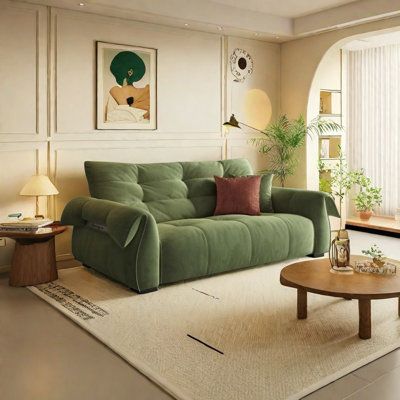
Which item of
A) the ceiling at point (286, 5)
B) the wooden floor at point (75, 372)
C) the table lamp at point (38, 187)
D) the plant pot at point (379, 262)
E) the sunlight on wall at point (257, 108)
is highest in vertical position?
the ceiling at point (286, 5)

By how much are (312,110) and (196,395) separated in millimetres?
4332

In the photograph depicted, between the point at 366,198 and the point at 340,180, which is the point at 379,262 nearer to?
the point at 340,180

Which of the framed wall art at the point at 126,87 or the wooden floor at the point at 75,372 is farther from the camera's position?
the framed wall art at the point at 126,87

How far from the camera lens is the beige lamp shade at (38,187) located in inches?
165

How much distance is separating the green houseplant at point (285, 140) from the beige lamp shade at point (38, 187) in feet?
8.55

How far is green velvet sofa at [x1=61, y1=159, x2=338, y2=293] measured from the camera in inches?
147

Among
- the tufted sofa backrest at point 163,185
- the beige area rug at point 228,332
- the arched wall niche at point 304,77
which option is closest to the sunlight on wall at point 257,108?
the arched wall niche at point 304,77

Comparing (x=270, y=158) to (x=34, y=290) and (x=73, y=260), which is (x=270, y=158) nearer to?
(x=73, y=260)

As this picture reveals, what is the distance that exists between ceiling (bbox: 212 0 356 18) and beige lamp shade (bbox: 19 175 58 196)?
2437mm

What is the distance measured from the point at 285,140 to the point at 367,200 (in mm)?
1690

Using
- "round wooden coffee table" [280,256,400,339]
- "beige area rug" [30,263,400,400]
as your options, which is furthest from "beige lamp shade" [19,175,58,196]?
"round wooden coffee table" [280,256,400,339]

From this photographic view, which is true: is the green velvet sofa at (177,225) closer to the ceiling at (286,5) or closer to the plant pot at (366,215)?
the ceiling at (286,5)

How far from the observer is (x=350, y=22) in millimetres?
5164

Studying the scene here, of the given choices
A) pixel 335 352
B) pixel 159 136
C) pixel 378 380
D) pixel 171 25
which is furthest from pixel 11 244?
pixel 378 380
